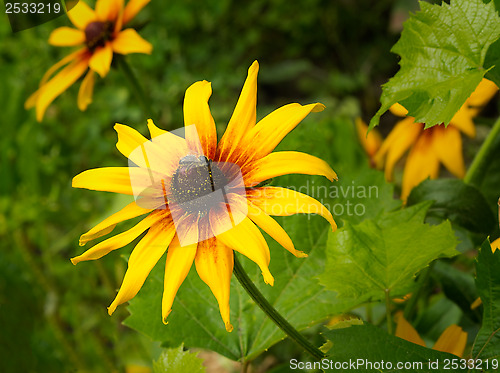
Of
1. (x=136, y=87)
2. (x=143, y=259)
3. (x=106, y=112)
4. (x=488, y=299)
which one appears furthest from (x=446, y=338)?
(x=106, y=112)

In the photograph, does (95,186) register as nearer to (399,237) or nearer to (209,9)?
(399,237)

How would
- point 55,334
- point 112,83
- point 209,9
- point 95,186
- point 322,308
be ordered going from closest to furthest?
point 95,186 → point 322,308 → point 55,334 → point 112,83 → point 209,9

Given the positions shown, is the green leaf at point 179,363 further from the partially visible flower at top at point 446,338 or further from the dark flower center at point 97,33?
the dark flower center at point 97,33

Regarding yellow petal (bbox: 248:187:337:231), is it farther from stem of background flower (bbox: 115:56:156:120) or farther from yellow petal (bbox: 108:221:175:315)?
stem of background flower (bbox: 115:56:156:120)

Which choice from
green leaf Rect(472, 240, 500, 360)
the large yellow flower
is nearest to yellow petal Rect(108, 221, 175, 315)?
the large yellow flower

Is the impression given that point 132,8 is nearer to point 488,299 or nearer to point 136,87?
point 136,87

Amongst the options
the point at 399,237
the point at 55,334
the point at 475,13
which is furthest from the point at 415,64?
the point at 55,334
